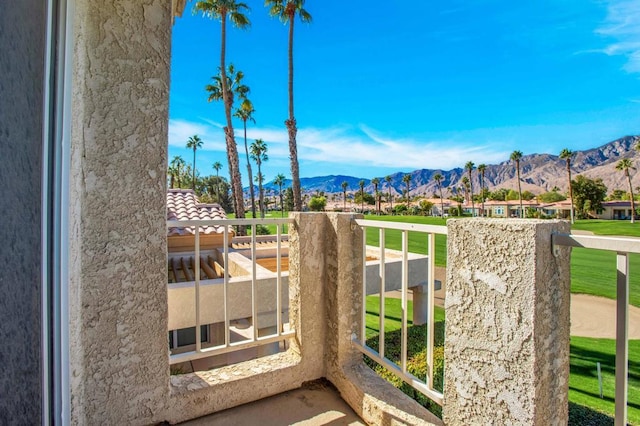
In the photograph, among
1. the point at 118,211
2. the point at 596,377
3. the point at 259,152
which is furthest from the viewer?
the point at 259,152

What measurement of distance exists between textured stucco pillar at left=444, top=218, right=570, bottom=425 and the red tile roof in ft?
15.0

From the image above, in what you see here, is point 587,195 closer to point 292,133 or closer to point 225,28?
point 292,133

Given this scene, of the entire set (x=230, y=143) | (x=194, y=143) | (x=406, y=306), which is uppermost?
(x=194, y=143)

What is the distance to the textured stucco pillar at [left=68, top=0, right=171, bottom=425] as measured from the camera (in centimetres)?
155

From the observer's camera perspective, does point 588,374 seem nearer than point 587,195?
Yes

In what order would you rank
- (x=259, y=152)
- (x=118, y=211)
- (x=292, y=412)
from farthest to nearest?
(x=259, y=152), (x=292, y=412), (x=118, y=211)

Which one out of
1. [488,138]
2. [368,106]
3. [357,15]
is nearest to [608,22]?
[357,15]

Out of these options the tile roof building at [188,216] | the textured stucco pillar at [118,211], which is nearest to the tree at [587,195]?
the tile roof building at [188,216]

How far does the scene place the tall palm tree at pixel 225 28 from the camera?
47.9ft

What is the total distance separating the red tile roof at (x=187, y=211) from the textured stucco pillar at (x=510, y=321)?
4.58 meters

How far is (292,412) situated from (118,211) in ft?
5.40

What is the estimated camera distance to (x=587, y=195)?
43.4 m

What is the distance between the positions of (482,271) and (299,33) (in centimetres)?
1572

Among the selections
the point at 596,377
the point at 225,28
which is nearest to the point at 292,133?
the point at 225,28
